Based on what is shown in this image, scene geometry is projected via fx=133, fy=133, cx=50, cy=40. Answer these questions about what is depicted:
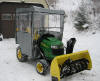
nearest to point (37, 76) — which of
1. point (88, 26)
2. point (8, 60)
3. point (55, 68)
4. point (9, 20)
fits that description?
point (55, 68)

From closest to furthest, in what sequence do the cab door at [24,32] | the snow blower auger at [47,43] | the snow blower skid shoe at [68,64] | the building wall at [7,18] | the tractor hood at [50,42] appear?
the snow blower skid shoe at [68,64] → the snow blower auger at [47,43] → the tractor hood at [50,42] → the cab door at [24,32] → the building wall at [7,18]

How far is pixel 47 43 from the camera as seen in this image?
451cm

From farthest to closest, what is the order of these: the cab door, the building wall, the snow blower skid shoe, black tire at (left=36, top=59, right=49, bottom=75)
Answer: the building wall
the cab door
black tire at (left=36, top=59, right=49, bottom=75)
the snow blower skid shoe

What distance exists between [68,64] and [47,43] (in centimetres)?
104

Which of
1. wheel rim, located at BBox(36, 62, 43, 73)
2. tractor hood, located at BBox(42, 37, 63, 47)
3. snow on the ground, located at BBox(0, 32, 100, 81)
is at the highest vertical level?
tractor hood, located at BBox(42, 37, 63, 47)

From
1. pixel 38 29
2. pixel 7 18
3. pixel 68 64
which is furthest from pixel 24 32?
pixel 7 18

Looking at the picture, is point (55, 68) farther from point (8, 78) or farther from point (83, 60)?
point (8, 78)

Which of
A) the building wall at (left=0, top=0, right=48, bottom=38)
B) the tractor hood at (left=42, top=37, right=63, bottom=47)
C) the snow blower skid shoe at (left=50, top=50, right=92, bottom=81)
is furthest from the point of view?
the building wall at (left=0, top=0, right=48, bottom=38)

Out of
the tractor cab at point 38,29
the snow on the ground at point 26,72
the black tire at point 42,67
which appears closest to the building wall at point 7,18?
the snow on the ground at point 26,72

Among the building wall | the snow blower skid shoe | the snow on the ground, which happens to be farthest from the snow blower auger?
the building wall

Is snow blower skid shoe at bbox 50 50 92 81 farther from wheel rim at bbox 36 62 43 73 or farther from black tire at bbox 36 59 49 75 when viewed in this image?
wheel rim at bbox 36 62 43 73

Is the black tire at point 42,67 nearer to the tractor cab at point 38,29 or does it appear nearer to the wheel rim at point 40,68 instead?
the wheel rim at point 40,68

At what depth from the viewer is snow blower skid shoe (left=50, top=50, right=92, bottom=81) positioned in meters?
3.64

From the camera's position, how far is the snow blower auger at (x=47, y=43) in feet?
13.0
